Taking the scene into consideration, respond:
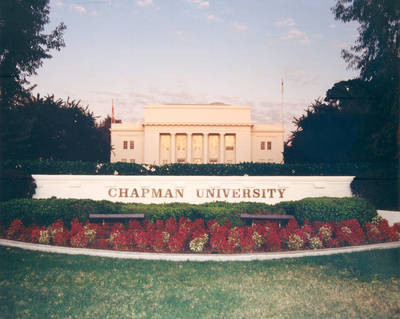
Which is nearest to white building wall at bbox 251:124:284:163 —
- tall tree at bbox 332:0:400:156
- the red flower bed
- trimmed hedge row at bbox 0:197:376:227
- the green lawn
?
tall tree at bbox 332:0:400:156

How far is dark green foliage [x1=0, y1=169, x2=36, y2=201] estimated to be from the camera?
36.9 feet

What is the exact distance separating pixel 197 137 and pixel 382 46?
111 ft

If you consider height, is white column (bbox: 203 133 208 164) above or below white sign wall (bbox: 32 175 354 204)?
above

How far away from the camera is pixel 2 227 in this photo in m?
9.16

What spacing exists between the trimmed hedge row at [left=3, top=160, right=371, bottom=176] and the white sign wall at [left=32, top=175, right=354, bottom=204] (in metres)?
0.35

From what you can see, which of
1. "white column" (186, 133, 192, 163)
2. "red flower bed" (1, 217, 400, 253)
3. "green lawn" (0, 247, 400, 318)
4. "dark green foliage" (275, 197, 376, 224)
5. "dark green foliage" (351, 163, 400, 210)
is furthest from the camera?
"white column" (186, 133, 192, 163)

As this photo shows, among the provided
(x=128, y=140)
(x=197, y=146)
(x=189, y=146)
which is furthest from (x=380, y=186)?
(x=128, y=140)

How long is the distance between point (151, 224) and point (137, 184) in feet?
12.3

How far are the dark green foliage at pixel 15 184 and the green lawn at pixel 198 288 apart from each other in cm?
460

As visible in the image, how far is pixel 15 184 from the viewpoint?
11.6 m

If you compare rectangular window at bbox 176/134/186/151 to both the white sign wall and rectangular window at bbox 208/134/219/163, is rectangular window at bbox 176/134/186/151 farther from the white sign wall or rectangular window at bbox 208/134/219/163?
the white sign wall

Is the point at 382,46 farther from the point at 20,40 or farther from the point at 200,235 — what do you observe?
the point at 20,40

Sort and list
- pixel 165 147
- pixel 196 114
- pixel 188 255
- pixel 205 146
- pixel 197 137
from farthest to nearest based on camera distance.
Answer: pixel 197 137 → pixel 165 147 → pixel 205 146 → pixel 196 114 → pixel 188 255

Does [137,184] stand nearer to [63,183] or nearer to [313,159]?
[63,183]
